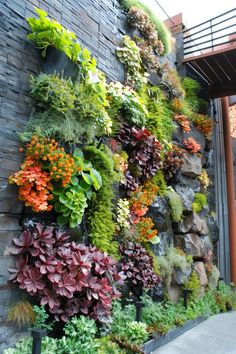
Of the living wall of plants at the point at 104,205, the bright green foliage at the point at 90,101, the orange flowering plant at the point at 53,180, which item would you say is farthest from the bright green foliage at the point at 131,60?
the orange flowering plant at the point at 53,180

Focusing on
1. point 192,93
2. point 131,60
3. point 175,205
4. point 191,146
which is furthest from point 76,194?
point 192,93

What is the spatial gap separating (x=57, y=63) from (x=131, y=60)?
5.61 feet

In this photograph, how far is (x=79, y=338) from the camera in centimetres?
238

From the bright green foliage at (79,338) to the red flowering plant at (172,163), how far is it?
2.75 metres

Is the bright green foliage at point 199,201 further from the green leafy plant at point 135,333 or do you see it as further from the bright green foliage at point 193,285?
the green leafy plant at point 135,333

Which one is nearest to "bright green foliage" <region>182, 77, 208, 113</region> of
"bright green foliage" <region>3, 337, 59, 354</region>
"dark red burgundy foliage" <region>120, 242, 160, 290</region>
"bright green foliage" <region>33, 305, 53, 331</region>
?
"dark red burgundy foliage" <region>120, 242, 160, 290</region>

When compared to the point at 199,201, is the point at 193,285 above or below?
below

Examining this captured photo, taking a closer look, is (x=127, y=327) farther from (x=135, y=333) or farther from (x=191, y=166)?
(x=191, y=166)

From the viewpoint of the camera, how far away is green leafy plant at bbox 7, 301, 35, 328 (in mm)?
2393

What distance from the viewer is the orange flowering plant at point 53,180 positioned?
2.55 meters

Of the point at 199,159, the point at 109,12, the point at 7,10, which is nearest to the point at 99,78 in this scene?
the point at 7,10

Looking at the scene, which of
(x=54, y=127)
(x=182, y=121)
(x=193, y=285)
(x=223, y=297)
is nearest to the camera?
(x=54, y=127)

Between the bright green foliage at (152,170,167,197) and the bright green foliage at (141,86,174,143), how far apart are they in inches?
19.9

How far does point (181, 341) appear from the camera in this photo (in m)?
3.28
